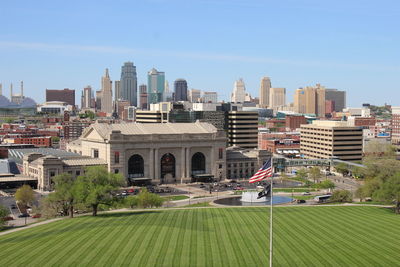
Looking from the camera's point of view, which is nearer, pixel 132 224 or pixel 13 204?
pixel 132 224

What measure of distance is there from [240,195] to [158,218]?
39.0 metres

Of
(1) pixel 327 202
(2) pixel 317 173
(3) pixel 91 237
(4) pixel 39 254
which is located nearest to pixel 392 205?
(1) pixel 327 202

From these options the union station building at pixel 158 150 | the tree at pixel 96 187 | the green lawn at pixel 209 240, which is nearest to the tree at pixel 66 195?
the tree at pixel 96 187

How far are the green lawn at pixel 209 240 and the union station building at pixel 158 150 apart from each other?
158 ft

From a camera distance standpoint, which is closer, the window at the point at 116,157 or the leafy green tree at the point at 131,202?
the leafy green tree at the point at 131,202

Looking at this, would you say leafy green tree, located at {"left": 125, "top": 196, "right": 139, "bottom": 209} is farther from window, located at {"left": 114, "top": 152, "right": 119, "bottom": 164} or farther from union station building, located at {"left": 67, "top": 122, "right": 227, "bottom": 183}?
window, located at {"left": 114, "top": 152, "right": 119, "bottom": 164}

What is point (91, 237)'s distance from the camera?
7900 centimetres

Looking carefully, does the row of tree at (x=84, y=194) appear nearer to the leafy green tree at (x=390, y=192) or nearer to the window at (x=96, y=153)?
the leafy green tree at (x=390, y=192)

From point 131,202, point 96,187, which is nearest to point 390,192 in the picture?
point 131,202

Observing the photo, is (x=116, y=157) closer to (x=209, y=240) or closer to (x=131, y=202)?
(x=131, y=202)

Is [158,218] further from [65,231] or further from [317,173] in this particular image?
[317,173]

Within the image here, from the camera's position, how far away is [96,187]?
97625 millimetres

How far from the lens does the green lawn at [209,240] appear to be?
221ft

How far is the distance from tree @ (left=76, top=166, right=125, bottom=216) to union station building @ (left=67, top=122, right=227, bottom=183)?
4333cm
